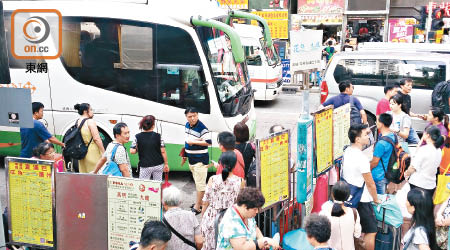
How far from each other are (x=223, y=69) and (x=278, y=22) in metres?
15.4

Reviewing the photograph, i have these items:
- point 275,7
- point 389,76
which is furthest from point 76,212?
point 275,7

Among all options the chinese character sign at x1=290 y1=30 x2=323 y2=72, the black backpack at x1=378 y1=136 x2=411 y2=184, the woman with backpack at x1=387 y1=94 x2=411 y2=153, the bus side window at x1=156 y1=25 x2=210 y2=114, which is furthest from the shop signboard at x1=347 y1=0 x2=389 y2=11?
the black backpack at x1=378 y1=136 x2=411 y2=184

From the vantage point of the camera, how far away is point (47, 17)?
8523 mm

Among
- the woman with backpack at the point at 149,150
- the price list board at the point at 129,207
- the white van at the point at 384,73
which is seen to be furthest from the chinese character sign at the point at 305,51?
the white van at the point at 384,73

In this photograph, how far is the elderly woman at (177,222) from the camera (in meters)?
4.30

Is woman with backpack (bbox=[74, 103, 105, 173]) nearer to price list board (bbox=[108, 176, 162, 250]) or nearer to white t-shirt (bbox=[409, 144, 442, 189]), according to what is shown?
price list board (bbox=[108, 176, 162, 250])

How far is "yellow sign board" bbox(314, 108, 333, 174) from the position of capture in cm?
600

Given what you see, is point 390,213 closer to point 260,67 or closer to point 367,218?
point 367,218

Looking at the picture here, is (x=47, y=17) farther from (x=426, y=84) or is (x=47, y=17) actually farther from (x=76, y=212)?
(x=426, y=84)

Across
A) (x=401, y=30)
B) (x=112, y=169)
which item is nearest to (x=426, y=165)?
(x=112, y=169)

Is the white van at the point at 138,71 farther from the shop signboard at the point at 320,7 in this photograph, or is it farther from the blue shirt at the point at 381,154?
the shop signboard at the point at 320,7

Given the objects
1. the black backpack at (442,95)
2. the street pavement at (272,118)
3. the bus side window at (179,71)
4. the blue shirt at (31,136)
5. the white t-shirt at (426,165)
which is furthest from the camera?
the black backpack at (442,95)

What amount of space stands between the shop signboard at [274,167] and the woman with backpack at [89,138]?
3009mm

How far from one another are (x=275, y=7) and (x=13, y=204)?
20.1 meters
